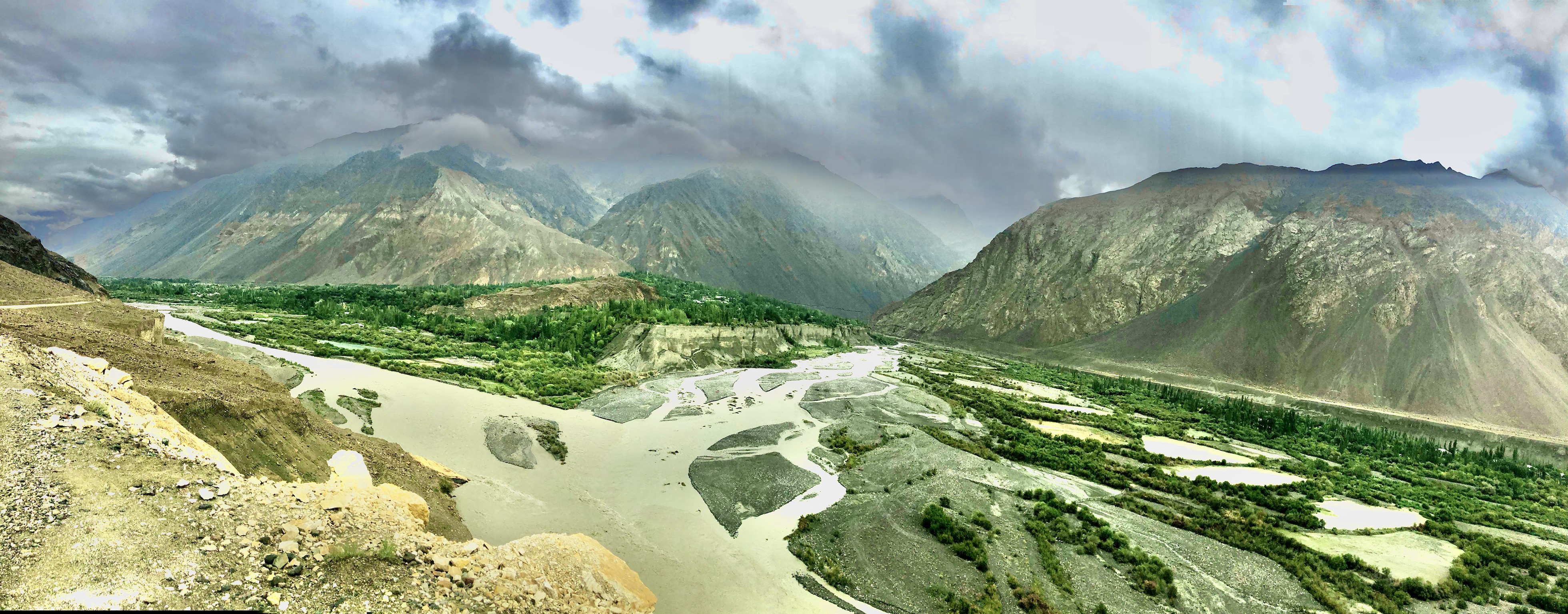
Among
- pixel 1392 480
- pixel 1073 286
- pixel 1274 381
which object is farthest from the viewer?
pixel 1073 286

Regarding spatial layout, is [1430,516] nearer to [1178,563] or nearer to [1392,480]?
[1392,480]

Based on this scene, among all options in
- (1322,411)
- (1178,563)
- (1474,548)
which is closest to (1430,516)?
(1474,548)

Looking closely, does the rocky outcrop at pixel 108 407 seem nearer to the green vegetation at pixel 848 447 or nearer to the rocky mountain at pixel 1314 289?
the green vegetation at pixel 848 447

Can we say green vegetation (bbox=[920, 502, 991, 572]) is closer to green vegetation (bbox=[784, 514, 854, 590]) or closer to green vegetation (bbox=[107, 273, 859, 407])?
green vegetation (bbox=[784, 514, 854, 590])

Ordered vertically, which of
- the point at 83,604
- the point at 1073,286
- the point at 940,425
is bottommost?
the point at 940,425

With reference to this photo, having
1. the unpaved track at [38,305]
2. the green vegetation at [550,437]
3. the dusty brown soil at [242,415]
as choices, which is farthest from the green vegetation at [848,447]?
the unpaved track at [38,305]
